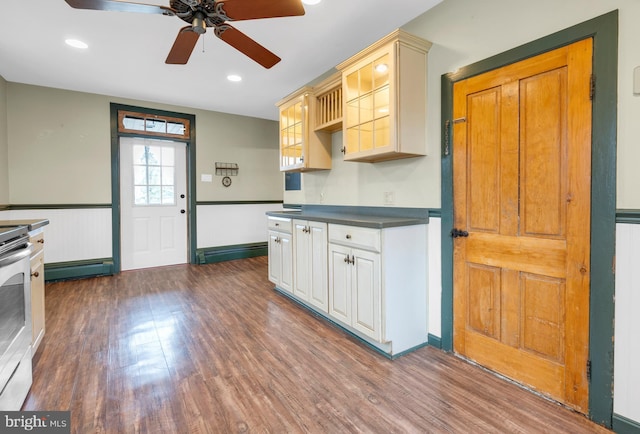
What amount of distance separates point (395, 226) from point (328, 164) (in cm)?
159

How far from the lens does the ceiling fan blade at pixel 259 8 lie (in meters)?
1.75

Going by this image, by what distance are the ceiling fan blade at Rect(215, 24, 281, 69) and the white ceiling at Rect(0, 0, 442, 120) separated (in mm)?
495

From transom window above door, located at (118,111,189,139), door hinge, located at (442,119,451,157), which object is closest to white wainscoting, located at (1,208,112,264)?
transom window above door, located at (118,111,189,139)

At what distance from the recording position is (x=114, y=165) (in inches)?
182

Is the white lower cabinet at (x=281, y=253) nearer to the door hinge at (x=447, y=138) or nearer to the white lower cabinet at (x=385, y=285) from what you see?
the white lower cabinet at (x=385, y=285)

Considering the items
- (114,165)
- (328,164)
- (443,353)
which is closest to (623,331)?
(443,353)

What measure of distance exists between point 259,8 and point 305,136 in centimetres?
171

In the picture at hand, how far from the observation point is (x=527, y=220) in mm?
1849

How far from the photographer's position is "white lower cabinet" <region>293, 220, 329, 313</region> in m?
2.79

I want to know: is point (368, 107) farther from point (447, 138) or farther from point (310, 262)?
point (310, 262)

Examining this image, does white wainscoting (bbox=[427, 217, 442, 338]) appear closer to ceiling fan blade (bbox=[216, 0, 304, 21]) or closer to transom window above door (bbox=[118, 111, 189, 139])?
ceiling fan blade (bbox=[216, 0, 304, 21])

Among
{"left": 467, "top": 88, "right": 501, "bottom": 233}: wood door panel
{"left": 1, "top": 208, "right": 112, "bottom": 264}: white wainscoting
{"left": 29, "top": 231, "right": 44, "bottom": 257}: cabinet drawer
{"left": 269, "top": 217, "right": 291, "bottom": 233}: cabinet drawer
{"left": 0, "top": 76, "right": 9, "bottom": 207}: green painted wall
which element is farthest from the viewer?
{"left": 1, "top": 208, "right": 112, "bottom": 264}: white wainscoting

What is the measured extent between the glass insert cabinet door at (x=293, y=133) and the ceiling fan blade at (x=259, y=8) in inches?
62.7

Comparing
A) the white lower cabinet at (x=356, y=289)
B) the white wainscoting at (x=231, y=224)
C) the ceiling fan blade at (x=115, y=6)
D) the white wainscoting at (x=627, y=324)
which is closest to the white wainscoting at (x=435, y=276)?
the white lower cabinet at (x=356, y=289)
